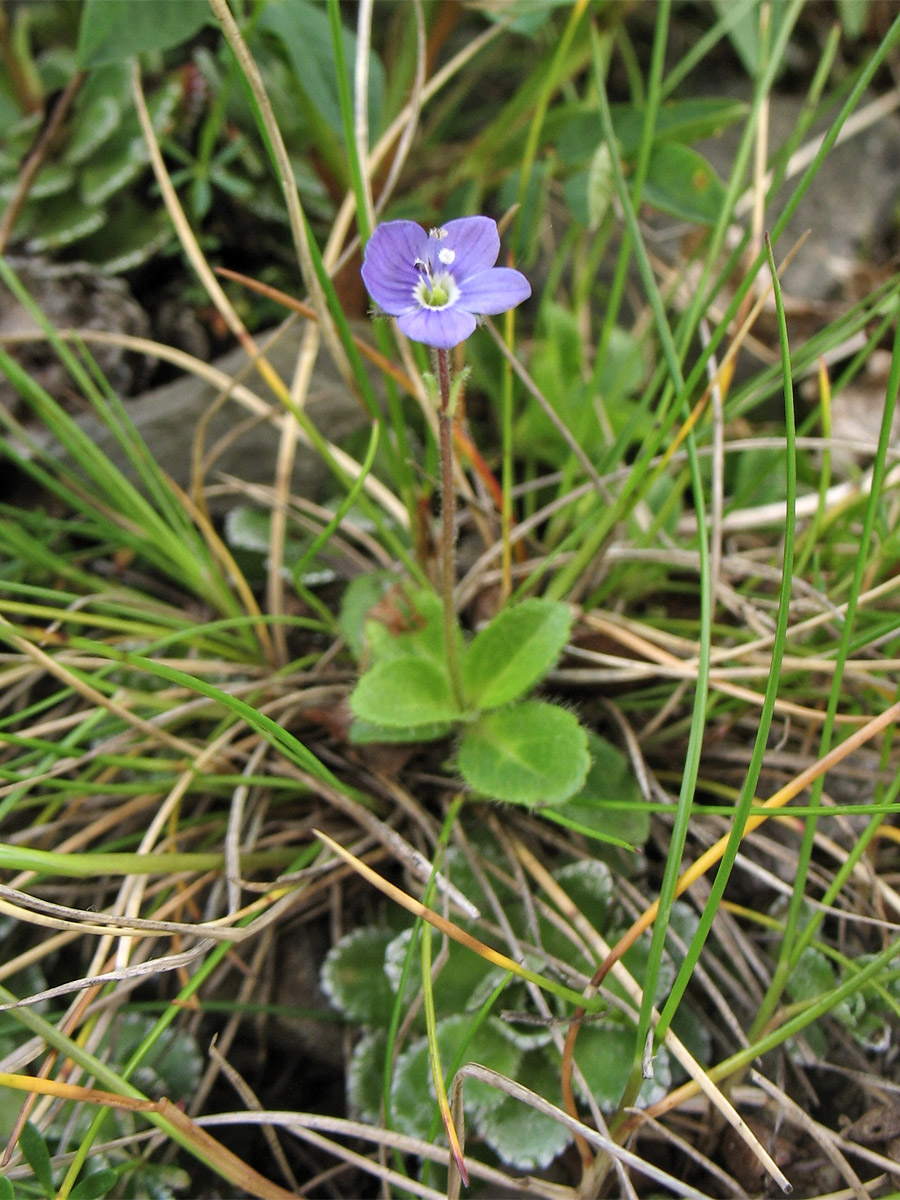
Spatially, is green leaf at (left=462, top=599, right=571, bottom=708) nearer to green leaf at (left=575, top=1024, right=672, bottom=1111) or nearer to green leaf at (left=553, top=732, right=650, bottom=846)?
green leaf at (left=553, top=732, right=650, bottom=846)

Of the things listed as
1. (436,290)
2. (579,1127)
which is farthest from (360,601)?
(579,1127)

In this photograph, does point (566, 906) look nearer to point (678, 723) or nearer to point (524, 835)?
point (524, 835)

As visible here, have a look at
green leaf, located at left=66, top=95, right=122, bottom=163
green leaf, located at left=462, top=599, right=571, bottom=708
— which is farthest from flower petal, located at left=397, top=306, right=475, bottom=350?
green leaf, located at left=66, top=95, right=122, bottom=163

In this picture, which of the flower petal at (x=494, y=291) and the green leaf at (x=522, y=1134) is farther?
the green leaf at (x=522, y=1134)

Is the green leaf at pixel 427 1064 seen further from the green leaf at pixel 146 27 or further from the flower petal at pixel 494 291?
the green leaf at pixel 146 27

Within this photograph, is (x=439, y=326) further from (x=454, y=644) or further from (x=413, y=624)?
(x=413, y=624)

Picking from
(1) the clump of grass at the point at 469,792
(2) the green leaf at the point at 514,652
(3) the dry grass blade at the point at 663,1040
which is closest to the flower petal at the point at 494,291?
(1) the clump of grass at the point at 469,792

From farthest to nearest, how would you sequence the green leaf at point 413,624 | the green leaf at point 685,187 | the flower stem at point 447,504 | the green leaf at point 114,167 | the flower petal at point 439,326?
the green leaf at point 114,167
the green leaf at point 685,187
the green leaf at point 413,624
the flower stem at point 447,504
the flower petal at point 439,326
